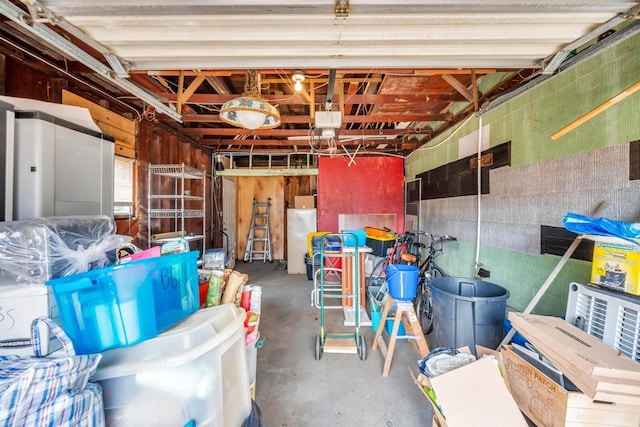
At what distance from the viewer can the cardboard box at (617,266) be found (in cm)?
104

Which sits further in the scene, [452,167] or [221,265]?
[452,167]

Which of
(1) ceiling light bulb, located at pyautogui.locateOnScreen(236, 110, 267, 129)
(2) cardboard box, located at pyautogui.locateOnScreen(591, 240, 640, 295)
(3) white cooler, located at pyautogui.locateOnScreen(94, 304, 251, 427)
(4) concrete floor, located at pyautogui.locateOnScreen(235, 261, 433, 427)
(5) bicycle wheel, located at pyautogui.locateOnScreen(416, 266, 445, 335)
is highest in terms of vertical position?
(1) ceiling light bulb, located at pyautogui.locateOnScreen(236, 110, 267, 129)

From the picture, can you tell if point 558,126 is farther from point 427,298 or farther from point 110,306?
point 110,306

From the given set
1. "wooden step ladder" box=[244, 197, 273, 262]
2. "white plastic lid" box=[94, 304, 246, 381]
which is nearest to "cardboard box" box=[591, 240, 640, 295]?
"white plastic lid" box=[94, 304, 246, 381]

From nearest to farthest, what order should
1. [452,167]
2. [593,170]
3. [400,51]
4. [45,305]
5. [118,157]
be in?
[45,305]
[400,51]
[593,170]
[118,157]
[452,167]

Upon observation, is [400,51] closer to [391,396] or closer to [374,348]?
[391,396]

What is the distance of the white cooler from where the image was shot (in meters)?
0.80

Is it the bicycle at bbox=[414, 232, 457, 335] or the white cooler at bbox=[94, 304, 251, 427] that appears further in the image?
the bicycle at bbox=[414, 232, 457, 335]

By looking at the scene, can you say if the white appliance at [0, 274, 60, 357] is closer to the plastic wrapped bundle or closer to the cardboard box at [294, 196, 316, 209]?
the plastic wrapped bundle

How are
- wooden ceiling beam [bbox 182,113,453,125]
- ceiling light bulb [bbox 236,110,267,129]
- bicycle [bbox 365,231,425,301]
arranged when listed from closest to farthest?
ceiling light bulb [bbox 236,110,267,129] → wooden ceiling beam [bbox 182,113,453,125] → bicycle [bbox 365,231,425,301]

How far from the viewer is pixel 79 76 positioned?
86.7 inches

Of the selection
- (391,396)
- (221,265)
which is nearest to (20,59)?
(221,265)

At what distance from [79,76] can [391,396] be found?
366 centimetres

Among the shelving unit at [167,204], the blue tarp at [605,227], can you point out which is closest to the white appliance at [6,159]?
the shelving unit at [167,204]
